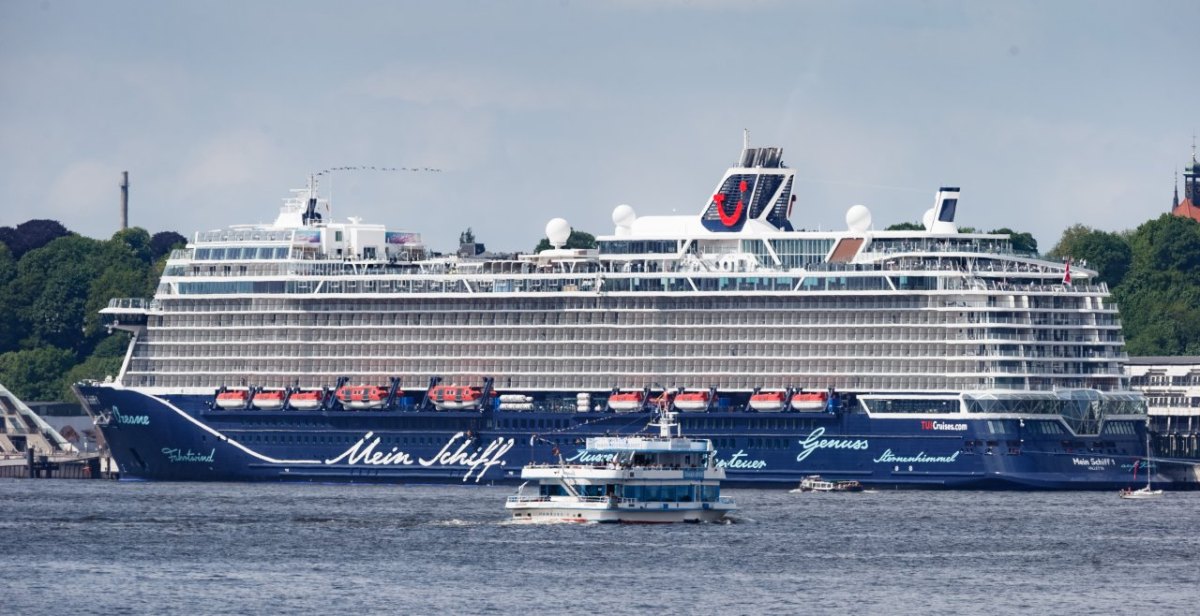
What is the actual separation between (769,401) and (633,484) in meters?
26.9

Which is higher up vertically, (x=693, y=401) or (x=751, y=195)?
(x=751, y=195)

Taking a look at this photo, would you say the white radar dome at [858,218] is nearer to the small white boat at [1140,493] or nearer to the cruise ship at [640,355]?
the cruise ship at [640,355]

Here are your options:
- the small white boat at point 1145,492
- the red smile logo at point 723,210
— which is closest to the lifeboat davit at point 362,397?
the red smile logo at point 723,210

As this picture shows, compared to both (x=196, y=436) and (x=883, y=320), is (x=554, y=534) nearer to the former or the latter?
(x=883, y=320)

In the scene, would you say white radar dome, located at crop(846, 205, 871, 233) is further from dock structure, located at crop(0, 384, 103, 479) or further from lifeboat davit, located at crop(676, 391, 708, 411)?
dock structure, located at crop(0, 384, 103, 479)

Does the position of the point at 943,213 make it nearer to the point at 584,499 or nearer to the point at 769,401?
the point at 769,401

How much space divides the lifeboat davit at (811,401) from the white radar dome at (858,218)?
10041 millimetres

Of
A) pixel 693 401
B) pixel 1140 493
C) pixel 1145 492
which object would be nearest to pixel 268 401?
pixel 693 401

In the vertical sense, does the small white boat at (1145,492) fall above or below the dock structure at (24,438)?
below

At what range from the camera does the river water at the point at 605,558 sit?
86.3 m

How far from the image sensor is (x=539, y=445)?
140 m

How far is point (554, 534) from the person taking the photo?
10675cm

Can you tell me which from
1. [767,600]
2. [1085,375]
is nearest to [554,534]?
[767,600]

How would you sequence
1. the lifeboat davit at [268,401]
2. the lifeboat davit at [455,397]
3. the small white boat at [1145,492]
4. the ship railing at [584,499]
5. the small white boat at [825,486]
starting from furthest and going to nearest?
the lifeboat davit at [268,401] → the lifeboat davit at [455,397] → the small white boat at [825,486] → the small white boat at [1145,492] → the ship railing at [584,499]
